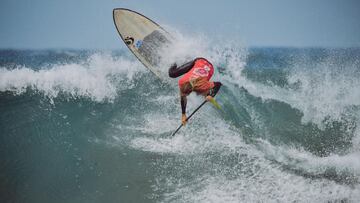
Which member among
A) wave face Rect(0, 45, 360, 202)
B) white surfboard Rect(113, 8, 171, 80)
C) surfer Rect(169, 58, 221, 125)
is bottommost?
wave face Rect(0, 45, 360, 202)

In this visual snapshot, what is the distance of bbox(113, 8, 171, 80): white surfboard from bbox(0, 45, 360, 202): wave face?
0.44 m

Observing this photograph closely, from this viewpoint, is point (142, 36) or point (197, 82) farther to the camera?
point (142, 36)

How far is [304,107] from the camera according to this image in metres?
8.44

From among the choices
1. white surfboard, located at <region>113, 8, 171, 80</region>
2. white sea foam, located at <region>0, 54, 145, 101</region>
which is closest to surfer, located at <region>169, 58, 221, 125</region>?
white surfboard, located at <region>113, 8, 171, 80</region>

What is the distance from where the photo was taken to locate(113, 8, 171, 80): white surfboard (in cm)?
743

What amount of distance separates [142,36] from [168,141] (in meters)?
3.39

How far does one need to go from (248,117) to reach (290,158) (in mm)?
2301

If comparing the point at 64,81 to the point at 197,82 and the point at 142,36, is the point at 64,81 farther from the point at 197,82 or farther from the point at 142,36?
the point at 197,82

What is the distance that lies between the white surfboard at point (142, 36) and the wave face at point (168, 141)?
445 mm

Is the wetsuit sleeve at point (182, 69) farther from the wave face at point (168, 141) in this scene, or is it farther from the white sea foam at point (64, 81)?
the white sea foam at point (64, 81)

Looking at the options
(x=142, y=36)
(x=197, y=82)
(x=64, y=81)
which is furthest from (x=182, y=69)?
(x=64, y=81)

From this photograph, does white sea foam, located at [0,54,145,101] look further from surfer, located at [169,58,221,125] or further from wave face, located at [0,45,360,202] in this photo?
surfer, located at [169,58,221,125]

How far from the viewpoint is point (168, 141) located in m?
5.88

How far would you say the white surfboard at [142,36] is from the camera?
24.4ft
